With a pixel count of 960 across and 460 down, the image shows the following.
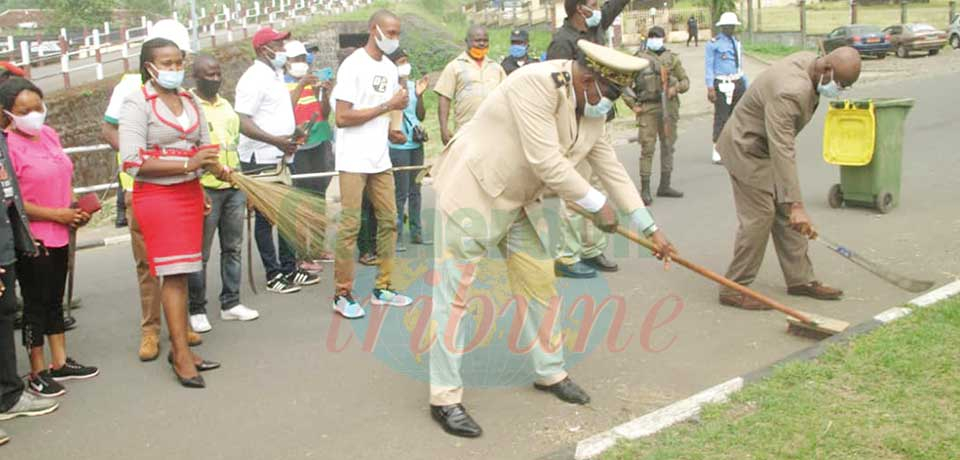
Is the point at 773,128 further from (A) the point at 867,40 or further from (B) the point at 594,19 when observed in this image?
(A) the point at 867,40

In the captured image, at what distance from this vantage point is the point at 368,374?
5137 mm

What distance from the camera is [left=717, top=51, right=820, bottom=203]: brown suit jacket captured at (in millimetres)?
5766

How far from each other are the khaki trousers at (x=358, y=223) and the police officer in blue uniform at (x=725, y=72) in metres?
6.24

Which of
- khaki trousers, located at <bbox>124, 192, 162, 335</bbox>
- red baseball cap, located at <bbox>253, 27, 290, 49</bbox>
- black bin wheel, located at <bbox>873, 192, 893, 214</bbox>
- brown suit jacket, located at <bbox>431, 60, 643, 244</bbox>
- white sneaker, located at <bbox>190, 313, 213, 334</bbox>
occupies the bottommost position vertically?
white sneaker, located at <bbox>190, 313, 213, 334</bbox>

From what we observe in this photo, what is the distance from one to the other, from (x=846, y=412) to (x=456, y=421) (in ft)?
5.74

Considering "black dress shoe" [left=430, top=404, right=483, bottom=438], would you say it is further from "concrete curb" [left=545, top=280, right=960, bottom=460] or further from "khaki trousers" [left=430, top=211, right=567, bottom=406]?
"concrete curb" [left=545, top=280, right=960, bottom=460]

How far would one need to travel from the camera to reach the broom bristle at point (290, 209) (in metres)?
5.35

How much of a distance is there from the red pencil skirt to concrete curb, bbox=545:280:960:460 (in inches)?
88.7

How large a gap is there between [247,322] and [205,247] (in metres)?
0.70

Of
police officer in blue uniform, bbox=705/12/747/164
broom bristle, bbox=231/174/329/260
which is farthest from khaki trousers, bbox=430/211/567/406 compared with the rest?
police officer in blue uniform, bbox=705/12/747/164

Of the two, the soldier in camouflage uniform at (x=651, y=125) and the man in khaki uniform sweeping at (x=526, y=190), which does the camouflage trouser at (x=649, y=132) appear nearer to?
the soldier in camouflage uniform at (x=651, y=125)

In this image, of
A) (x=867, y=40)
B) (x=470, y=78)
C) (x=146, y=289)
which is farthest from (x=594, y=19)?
(x=867, y=40)

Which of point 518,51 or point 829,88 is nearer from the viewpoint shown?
point 829,88

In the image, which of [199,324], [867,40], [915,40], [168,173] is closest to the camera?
[168,173]
